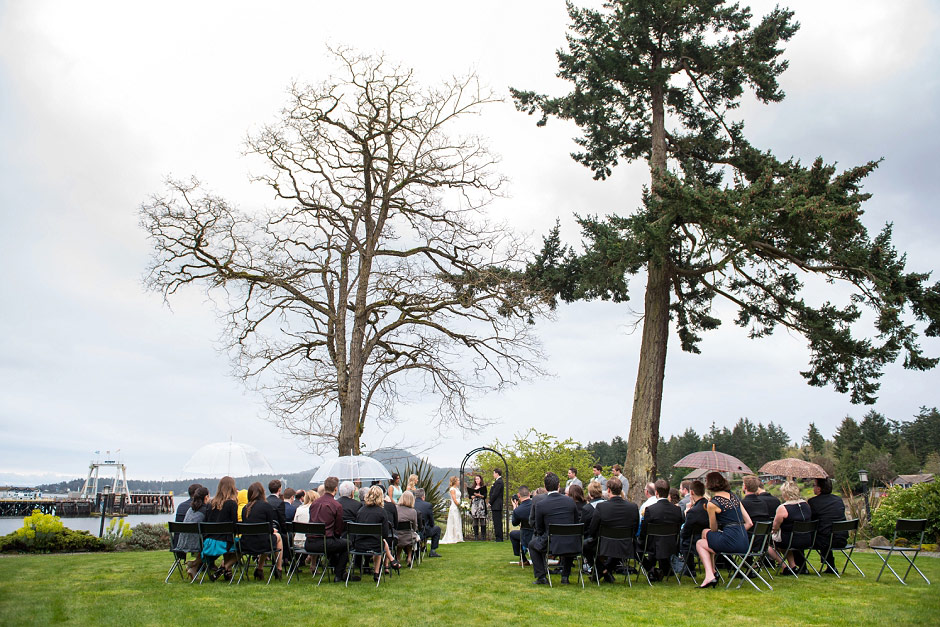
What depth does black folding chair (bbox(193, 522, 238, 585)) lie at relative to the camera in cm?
818

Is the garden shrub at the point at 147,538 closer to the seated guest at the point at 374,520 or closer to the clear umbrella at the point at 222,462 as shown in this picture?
the clear umbrella at the point at 222,462

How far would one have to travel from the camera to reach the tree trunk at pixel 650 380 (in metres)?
14.2

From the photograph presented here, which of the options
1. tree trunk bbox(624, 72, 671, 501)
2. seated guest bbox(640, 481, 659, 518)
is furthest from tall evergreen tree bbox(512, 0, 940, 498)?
seated guest bbox(640, 481, 659, 518)

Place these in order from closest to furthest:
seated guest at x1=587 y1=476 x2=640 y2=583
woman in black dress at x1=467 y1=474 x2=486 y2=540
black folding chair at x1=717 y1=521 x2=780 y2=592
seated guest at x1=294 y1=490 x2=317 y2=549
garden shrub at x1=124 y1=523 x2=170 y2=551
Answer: black folding chair at x1=717 y1=521 x2=780 y2=592 < seated guest at x1=587 y1=476 x2=640 y2=583 < seated guest at x1=294 y1=490 x2=317 y2=549 < garden shrub at x1=124 y1=523 x2=170 y2=551 < woman in black dress at x1=467 y1=474 x2=486 y2=540

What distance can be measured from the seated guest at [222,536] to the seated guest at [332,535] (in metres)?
1.02

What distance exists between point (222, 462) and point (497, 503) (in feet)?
21.4

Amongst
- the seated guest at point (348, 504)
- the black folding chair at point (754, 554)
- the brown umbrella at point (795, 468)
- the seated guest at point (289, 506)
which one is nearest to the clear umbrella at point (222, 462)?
the seated guest at point (289, 506)

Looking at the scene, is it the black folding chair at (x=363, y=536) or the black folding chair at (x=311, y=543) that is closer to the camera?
the black folding chair at (x=363, y=536)

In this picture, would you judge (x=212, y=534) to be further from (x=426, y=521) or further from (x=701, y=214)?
(x=701, y=214)

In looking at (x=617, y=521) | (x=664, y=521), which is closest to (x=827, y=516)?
(x=664, y=521)

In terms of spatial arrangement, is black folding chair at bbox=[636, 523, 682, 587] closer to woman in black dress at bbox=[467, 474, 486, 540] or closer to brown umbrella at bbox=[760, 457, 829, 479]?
brown umbrella at bbox=[760, 457, 829, 479]

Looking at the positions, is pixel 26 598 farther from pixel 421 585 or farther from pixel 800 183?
pixel 800 183

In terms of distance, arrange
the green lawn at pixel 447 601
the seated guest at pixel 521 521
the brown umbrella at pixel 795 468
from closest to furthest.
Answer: the green lawn at pixel 447 601, the seated guest at pixel 521 521, the brown umbrella at pixel 795 468

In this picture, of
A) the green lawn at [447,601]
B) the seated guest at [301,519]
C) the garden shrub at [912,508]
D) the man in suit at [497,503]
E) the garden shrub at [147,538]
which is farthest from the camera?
the man in suit at [497,503]
